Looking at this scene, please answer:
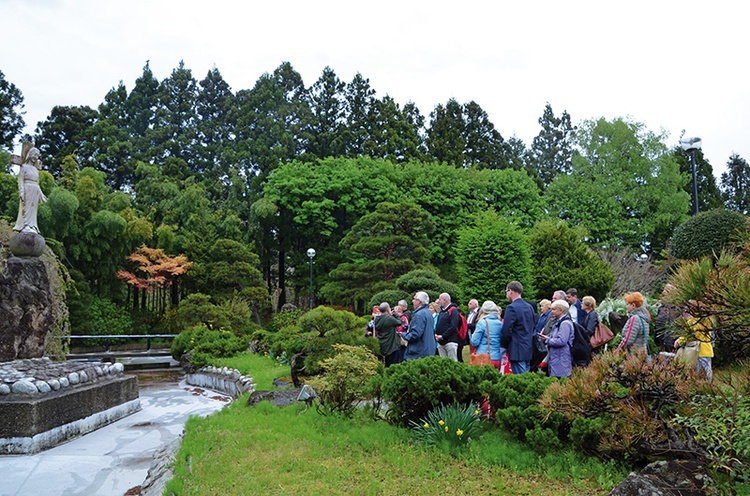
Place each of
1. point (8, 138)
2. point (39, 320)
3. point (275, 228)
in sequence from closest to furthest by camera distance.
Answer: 1. point (39, 320)
2. point (275, 228)
3. point (8, 138)

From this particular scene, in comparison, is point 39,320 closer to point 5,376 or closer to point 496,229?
point 5,376

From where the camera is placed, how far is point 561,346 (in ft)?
18.6

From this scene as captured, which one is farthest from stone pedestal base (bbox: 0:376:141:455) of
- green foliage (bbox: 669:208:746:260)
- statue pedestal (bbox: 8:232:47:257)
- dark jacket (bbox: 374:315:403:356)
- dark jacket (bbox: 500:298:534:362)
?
green foliage (bbox: 669:208:746:260)

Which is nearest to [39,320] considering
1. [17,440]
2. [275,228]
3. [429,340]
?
[17,440]

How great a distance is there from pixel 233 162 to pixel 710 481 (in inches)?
1278

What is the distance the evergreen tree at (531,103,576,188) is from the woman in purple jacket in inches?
1538

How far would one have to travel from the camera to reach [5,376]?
23.1 ft

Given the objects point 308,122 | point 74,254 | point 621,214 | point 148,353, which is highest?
point 308,122

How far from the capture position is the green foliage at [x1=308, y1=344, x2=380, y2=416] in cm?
599

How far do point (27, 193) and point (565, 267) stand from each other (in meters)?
13.3

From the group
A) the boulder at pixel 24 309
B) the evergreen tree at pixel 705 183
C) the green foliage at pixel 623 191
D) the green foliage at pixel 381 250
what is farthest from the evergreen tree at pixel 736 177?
the boulder at pixel 24 309

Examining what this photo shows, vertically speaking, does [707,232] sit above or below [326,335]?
above

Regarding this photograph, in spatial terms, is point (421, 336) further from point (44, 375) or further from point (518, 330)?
point (44, 375)

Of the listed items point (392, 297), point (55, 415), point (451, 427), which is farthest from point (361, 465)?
point (392, 297)
